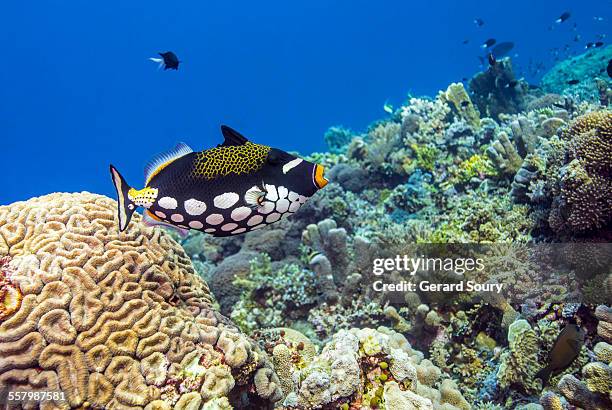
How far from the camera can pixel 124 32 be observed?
13762 centimetres

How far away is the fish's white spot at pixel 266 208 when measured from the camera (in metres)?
1.87

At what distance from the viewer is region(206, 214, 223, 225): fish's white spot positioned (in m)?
1.90

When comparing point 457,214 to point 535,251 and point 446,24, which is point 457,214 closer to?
point 535,251

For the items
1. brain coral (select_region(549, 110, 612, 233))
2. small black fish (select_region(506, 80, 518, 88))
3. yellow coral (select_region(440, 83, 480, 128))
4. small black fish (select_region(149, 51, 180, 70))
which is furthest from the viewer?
small black fish (select_region(506, 80, 518, 88))

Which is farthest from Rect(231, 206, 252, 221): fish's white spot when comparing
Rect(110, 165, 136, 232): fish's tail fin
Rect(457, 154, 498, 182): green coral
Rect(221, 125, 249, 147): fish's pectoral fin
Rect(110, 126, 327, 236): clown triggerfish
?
Rect(457, 154, 498, 182): green coral

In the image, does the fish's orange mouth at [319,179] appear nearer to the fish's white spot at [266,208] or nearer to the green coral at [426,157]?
the fish's white spot at [266,208]

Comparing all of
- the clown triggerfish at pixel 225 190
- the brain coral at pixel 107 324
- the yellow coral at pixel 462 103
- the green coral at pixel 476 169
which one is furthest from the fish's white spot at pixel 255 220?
the yellow coral at pixel 462 103

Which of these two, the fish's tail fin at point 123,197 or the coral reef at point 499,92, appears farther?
the coral reef at point 499,92

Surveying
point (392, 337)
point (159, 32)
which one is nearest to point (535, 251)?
point (392, 337)

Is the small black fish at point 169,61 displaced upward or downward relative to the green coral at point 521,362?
upward

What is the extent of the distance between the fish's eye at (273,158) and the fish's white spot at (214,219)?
0.36 m

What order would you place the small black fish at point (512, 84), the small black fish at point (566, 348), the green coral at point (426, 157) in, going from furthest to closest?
the small black fish at point (512, 84) → the green coral at point (426, 157) → the small black fish at point (566, 348)

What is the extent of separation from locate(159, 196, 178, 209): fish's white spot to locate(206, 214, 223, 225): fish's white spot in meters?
0.18

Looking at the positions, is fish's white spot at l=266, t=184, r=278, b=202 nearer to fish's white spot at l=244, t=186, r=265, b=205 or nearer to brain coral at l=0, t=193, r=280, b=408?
fish's white spot at l=244, t=186, r=265, b=205
